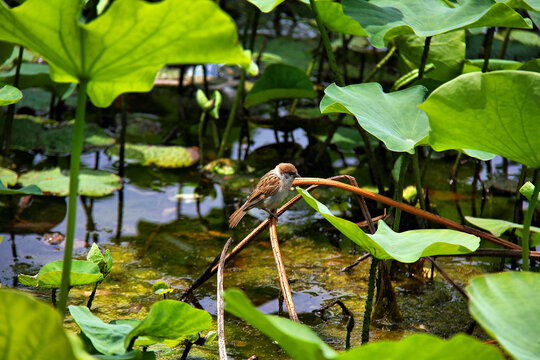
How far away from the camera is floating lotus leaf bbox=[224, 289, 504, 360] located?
3.61 feet

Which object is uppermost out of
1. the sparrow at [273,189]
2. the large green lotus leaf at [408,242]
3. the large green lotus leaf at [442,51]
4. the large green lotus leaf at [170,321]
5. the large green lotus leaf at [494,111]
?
the large green lotus leaf at [494,111]

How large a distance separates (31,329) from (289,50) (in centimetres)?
533

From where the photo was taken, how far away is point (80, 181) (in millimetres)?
3824

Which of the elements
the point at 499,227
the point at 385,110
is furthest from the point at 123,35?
the point at 499,227

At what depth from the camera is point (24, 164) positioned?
433 cm

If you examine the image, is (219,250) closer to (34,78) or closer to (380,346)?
(34,78)

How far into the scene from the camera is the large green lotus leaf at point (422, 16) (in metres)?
2.27

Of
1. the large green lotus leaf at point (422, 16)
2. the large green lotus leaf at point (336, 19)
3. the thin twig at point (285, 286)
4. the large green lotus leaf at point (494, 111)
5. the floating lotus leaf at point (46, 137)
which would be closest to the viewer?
the large green lotus leaf at point (494, 111)

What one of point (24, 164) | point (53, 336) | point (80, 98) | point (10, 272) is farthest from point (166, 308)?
point (24, 164)

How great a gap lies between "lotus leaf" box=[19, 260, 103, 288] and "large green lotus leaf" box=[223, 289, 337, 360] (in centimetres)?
68

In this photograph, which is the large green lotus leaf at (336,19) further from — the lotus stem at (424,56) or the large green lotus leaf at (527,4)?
the large green lotus leaf at (527,4)

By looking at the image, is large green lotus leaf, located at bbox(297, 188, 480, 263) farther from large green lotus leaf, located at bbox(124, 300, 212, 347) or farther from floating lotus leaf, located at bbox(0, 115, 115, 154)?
floating lotus leaf, located at bbox(0, 115, 115, 154)

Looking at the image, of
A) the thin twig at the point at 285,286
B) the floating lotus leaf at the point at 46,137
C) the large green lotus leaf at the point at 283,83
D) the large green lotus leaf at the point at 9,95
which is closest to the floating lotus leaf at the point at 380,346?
the thin twig at the point at 285,286

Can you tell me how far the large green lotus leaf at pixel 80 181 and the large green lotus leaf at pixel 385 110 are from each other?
2084 mm
